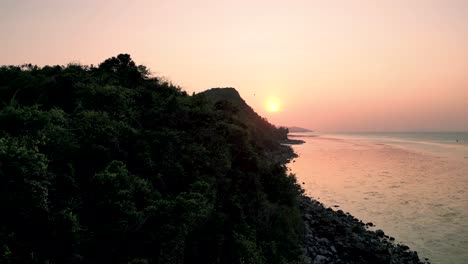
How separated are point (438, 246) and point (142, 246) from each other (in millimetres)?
26838

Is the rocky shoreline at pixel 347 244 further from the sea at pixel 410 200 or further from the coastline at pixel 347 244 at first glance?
the sea at pixel 410 200

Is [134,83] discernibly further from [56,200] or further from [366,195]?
[366,195]

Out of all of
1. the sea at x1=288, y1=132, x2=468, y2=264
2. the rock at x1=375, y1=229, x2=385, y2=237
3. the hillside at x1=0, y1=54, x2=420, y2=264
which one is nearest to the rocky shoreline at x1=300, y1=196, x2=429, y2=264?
the rock at x1=375, y1=229, x2=385, y2=237

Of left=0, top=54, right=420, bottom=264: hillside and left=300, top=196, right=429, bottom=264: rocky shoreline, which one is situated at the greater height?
left=0, top=54, right=420, bottom=264: hillside

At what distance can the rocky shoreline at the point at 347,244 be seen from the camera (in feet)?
80.1

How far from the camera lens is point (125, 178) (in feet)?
46.4

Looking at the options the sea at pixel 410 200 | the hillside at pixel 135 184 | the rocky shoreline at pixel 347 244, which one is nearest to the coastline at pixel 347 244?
the rocky shoreline at pixel 347 244

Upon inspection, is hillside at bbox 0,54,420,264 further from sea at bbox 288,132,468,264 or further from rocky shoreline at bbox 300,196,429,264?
sea at bbox 288,132,468,264

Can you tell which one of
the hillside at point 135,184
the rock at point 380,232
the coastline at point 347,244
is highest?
the hillside at point 135,184

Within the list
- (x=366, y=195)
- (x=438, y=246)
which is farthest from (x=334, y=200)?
(x=438, y=246)

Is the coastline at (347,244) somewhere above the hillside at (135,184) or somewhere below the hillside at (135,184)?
below

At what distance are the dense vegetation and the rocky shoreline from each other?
7.21 ft

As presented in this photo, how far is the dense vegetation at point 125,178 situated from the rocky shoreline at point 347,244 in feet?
7.21

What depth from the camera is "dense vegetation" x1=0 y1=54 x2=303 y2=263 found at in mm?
11016
